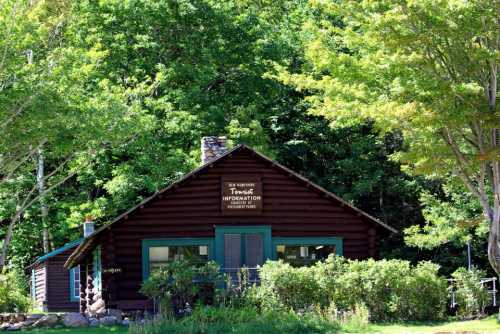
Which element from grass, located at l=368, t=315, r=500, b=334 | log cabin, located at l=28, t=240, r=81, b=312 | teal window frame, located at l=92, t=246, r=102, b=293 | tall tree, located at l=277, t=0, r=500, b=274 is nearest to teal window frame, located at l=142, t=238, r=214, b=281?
teal window frame, located at l=92, t=246, r=102, b=293

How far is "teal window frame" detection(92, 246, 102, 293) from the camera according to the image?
3013 cm

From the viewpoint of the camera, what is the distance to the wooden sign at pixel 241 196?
2844cm

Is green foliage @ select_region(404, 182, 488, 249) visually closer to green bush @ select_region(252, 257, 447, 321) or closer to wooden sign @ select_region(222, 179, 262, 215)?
green bush @ select_region(252, 257, 447, 321)

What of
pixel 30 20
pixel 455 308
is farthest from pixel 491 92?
pixel 30 20

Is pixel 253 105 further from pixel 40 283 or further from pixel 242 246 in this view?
pixel 40 283

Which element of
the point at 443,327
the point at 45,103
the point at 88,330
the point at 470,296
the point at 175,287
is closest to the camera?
the point at 443,327

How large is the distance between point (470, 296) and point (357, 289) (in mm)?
3522

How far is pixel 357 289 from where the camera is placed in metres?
24.4

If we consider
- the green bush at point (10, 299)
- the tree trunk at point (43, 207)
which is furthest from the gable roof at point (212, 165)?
the tree trunk at point (43, 207)

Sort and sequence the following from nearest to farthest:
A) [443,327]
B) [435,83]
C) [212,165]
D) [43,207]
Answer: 1. [443,327]
2. [435,83]
3. [212,165]
4. [43,207]

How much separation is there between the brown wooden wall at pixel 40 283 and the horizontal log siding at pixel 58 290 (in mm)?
410

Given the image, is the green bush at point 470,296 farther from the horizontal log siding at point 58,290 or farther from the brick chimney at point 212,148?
the horizontal log siding at point 58,290

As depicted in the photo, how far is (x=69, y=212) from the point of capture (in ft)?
129

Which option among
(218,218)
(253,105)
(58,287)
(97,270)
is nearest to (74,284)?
(58,287)
